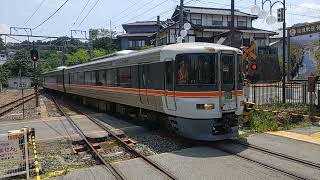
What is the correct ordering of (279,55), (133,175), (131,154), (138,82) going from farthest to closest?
(279,55) < (138,82) < (131,154) < (133,175)

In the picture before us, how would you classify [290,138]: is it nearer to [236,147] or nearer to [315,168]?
Answer: [236,147]

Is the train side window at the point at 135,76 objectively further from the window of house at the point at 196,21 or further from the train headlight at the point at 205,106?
the window of house at the point at 196,21

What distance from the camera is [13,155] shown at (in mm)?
7547

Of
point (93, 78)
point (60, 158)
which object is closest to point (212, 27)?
point (93, 78)

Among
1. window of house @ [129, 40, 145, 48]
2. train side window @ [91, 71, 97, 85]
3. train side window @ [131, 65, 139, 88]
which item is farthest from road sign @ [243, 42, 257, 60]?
window of house @ [129, 40, 145, 48]

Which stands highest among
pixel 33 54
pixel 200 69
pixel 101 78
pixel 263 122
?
pixel 33 54

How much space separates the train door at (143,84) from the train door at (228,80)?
10.6 ft

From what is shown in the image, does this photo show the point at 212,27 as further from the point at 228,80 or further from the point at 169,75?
→ the point at 228,80

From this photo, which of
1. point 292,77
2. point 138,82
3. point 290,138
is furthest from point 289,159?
point 292,77

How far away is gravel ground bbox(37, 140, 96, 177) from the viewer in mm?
8719

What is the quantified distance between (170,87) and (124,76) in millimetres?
4567

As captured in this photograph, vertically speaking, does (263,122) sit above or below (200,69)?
below

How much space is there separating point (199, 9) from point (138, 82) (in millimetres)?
40272

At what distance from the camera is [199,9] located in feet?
170
